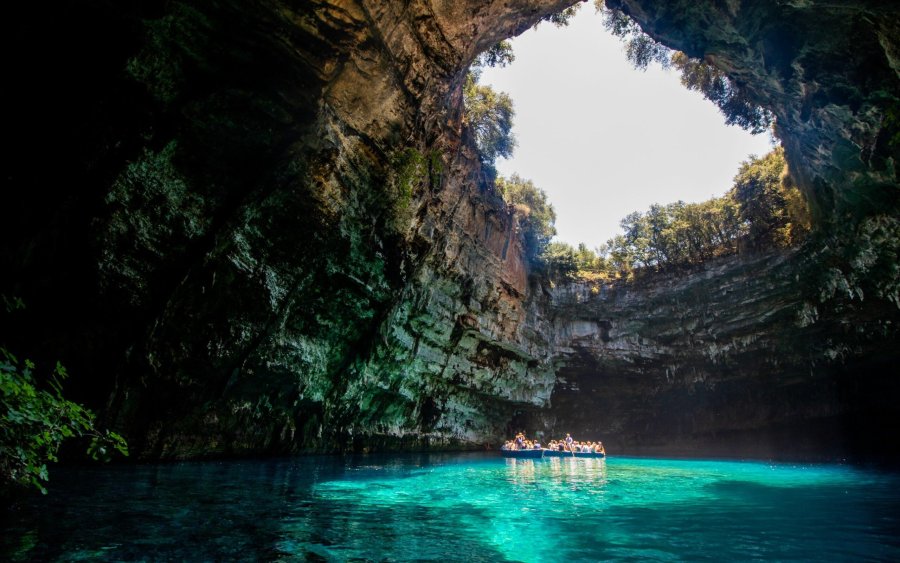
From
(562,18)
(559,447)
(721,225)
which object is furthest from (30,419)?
(721,225)

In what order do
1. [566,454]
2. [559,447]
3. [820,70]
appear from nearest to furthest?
[820,70], [566,454], [559,447]

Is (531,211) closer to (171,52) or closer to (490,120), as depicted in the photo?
(490,120)

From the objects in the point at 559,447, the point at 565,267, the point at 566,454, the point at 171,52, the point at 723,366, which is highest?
the point at 565,267

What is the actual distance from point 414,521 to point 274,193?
8.12 meters

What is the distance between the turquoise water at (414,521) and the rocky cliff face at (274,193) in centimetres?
303

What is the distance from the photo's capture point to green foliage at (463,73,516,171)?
74.6ft

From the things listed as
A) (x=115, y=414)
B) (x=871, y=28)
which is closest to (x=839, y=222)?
(x=871, y=28)

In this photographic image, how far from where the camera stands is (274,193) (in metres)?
10.2

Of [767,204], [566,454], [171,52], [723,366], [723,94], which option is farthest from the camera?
[723,366]

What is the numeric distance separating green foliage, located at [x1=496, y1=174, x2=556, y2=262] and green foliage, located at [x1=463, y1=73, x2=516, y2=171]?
1930 millimetres

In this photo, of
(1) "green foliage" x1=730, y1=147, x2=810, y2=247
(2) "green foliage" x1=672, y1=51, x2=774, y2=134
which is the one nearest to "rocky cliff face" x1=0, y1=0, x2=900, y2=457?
(1) "green foliage" x1=730, y1=147, x2=810, y2=247

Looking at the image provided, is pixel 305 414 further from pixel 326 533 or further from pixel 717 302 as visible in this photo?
pixel 717 302

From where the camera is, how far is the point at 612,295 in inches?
987

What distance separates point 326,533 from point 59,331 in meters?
7.61
